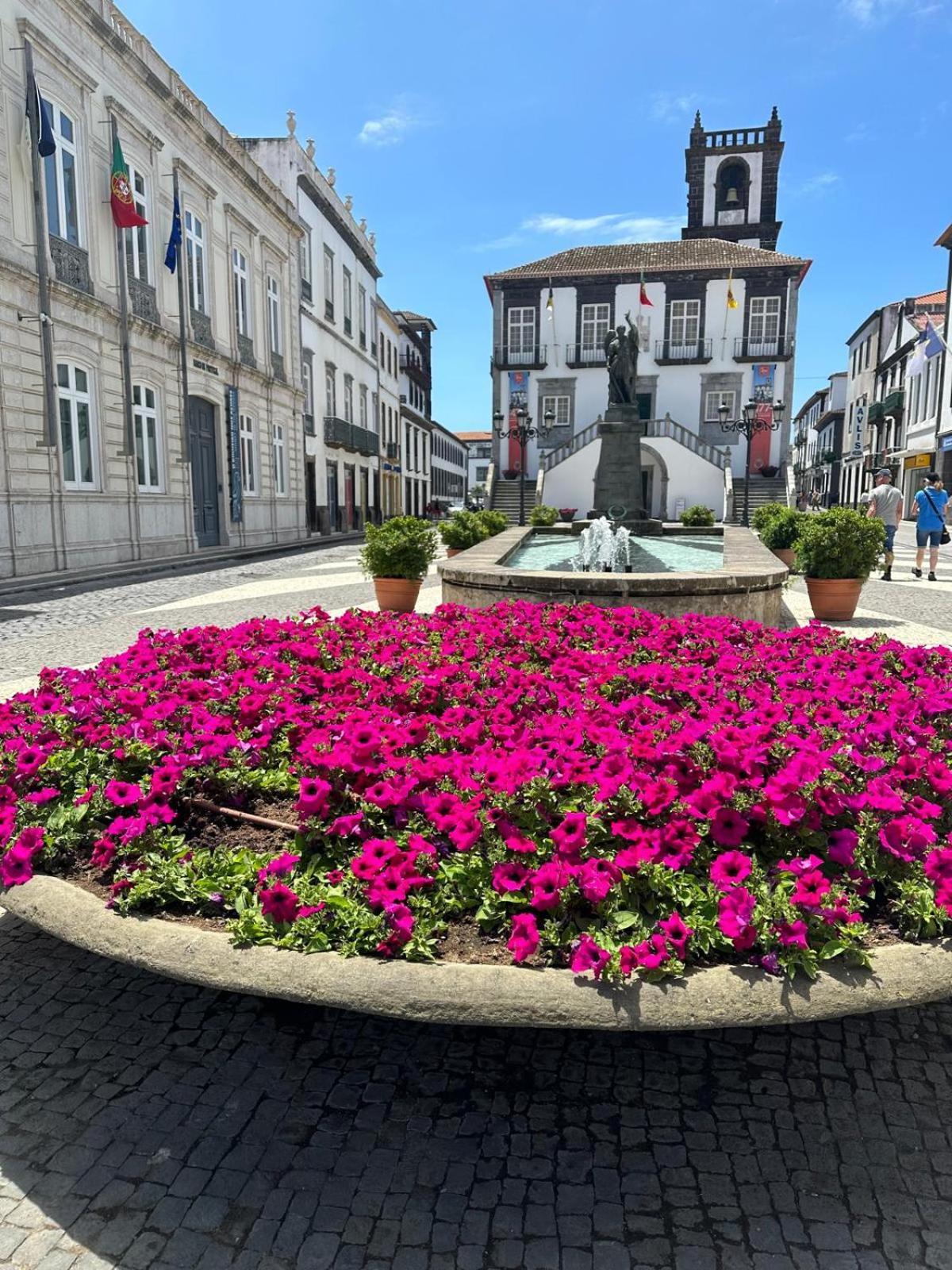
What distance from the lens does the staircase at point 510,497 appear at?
119 ft

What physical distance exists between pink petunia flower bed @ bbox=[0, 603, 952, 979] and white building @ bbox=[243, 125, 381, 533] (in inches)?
1105

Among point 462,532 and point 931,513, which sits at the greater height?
point 931,513

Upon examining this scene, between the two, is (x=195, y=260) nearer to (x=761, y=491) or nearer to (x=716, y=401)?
(x=761, y=491)

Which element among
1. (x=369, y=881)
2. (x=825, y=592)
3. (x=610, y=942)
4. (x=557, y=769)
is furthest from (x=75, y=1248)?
(x=825, y=592)

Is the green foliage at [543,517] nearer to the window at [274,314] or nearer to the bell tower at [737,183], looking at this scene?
the window at [274,314]

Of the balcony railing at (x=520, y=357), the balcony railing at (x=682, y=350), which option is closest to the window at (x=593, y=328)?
the balcony railing at (x=520, y=357)

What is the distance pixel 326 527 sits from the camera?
3175 centimetres

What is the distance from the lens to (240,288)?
78.7 ft

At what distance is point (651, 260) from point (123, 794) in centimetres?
4341

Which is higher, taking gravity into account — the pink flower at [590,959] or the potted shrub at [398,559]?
the potted shrub at [398,559]

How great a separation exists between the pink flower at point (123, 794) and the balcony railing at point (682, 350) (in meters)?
41.0

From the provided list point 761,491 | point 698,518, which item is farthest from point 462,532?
point 761,491

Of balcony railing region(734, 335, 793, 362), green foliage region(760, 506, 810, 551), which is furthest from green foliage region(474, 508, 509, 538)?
balcony railing region(734, 335, 793, 362)

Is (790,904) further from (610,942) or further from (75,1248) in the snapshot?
(75,1248)
